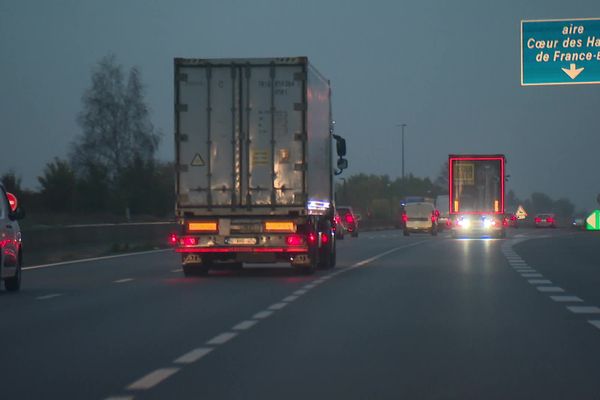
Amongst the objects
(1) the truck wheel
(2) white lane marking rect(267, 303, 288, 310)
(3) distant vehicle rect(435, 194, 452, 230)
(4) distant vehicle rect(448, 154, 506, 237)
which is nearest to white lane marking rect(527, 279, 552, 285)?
(2) white lane marking rect(267, 303, 288, 310)

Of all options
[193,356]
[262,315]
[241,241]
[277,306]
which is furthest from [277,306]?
[241,241]

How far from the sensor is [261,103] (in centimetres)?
2364

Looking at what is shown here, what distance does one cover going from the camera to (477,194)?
56.2m

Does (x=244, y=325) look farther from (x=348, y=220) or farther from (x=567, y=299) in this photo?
(x=348, y=220)

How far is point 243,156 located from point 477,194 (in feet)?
110

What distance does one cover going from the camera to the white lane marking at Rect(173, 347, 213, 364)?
10.9m

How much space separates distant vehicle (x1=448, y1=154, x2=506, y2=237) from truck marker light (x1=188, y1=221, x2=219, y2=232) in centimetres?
3176

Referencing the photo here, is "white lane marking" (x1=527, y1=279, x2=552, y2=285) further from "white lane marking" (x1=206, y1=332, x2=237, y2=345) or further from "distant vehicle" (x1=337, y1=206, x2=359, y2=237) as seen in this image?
"distant vehicle" (x1=337, y1=206, x2=359, y2=237)

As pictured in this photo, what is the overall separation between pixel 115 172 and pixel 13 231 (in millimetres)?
79548

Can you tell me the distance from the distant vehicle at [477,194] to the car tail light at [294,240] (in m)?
31.4

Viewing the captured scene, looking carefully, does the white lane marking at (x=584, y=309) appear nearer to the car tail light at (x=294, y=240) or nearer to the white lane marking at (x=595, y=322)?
the white lane marking at (x=595, y=322)

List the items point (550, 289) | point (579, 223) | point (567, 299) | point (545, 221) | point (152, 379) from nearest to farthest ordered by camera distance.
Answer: point (152, 379), point (567, 299), point (550, 289), point (579, 223), point (545, 221)

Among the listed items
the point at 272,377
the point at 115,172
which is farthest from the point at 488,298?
the point at 115,172

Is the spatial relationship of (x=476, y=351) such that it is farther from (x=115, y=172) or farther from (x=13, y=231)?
(x=115, y=172)
